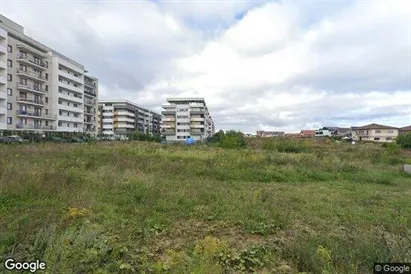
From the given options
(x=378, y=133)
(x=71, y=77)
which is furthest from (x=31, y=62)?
(x=378, y=133)

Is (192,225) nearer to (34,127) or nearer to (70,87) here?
(34,127)

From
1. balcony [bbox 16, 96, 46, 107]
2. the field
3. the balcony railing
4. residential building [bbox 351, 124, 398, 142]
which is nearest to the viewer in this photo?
the field

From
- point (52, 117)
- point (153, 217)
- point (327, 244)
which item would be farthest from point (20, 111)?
point (327, 244)

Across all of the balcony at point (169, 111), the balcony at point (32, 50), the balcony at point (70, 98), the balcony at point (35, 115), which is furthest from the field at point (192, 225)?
the balcony at point (169, 111)

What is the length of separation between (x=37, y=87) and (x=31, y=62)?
5027 mm

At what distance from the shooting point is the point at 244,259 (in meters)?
4.09

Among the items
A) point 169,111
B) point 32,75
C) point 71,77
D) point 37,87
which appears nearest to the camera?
point 32,75

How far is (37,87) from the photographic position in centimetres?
5016

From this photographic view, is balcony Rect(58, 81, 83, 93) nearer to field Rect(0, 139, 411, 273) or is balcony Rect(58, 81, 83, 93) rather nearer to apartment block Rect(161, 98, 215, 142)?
apartment block Rect(161, 98, 215, 142)

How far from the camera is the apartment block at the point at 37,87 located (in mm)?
42691

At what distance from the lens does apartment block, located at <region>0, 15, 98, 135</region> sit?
140ft

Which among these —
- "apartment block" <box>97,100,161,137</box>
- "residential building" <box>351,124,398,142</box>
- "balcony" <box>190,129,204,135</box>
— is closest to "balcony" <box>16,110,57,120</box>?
"apartment block" <box>97,100,161,137</box>

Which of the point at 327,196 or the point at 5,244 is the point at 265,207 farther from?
the point at 5,244

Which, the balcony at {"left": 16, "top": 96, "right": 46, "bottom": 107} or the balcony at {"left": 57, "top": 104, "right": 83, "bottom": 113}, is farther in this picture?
the balcony at {"left": 57, "top": 104, "right": 83, "bottom": 113}
